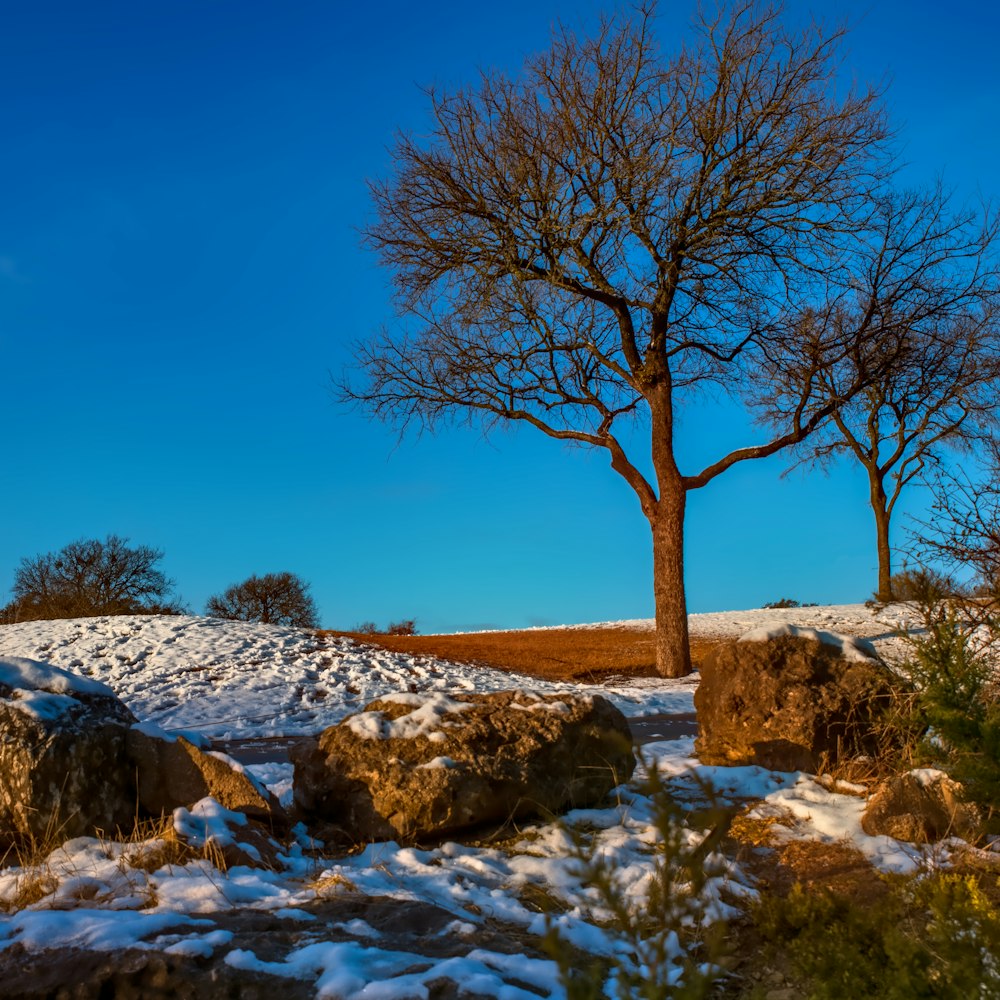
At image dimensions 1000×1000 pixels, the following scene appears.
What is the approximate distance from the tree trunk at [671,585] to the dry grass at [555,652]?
0.61 meters

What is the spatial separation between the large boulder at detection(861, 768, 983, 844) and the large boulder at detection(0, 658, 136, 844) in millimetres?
5444

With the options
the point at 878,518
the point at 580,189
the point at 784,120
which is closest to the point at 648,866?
the point at 580,189

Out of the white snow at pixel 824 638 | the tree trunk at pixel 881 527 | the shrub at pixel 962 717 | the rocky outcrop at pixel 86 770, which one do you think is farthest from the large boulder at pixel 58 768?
the tree trunk at pixel 881 527

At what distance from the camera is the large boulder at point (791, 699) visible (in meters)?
8.05

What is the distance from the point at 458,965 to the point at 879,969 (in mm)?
1638

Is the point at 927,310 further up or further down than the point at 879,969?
further up

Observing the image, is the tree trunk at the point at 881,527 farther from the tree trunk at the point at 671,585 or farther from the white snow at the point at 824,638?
the white snow at the point at 824,638

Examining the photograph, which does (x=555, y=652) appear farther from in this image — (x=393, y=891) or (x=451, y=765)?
(x=393, y=891)

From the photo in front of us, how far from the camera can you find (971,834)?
240 inches

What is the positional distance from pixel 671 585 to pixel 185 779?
42.9ft

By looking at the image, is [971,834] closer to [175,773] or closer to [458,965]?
[458,965]

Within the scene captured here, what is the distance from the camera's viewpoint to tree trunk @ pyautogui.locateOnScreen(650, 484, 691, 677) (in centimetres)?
1812

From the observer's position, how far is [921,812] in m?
6.24

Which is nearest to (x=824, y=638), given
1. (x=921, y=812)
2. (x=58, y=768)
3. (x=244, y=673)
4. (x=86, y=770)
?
(x=921, y=812)
